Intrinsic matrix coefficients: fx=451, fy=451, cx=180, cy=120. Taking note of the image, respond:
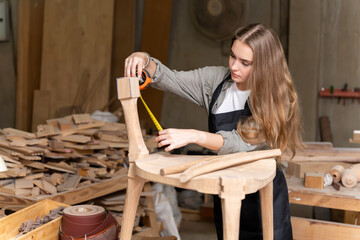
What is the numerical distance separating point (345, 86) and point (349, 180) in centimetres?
261

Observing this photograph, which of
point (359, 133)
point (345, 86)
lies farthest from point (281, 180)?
point (345, 86)

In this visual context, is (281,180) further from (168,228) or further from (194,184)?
(168,228)

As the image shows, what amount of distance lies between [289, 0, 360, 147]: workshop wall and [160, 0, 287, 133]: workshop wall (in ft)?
1.86

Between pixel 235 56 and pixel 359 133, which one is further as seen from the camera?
pixel 359 133

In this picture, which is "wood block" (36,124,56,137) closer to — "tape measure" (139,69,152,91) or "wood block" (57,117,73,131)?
"wood block" (57,117,73,131)

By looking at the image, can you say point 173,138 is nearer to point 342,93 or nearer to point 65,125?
point 65,125

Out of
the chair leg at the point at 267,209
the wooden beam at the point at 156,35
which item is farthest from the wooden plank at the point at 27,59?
the chair leg at the point at 267,209

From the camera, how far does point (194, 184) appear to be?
175 centimetres

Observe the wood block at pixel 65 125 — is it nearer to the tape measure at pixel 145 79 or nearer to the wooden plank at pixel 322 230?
the tape measure at pixel 145 79

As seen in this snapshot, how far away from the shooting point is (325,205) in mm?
2953

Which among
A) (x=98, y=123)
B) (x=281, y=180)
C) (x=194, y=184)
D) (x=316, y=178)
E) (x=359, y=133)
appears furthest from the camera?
(x=98, y=123)

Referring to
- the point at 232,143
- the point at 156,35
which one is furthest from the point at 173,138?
the point at 156,35

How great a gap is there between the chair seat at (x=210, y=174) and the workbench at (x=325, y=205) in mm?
1096

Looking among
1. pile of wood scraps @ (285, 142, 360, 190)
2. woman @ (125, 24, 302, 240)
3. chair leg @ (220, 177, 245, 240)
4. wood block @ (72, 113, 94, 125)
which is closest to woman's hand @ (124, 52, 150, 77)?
woman @ (125, 24, 302, 240)
